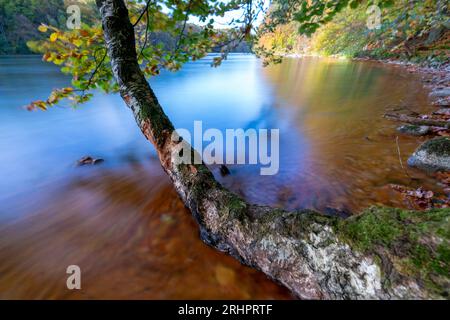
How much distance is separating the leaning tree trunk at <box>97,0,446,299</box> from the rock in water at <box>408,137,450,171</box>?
9.21 ft

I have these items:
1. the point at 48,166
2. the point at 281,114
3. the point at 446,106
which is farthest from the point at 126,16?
the point at 446,106

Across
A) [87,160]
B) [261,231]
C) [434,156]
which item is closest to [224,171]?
[261,231]

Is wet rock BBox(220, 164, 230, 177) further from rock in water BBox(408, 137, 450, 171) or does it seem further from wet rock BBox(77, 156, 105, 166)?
rock in water BBox(408, 137, 450, 171)

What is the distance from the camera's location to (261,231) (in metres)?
1.58

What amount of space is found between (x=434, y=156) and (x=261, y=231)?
126 inches

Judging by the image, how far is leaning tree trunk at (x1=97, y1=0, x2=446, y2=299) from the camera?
1.20m

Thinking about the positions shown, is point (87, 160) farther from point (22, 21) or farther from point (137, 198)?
point (22, 21)

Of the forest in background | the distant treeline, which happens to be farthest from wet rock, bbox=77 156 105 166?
the distant treeline

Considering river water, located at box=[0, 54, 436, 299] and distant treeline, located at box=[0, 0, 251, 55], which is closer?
river water, located at box=[0, 54, 436, 299]

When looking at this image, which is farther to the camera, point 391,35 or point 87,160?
point 87,160

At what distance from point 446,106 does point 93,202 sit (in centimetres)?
895

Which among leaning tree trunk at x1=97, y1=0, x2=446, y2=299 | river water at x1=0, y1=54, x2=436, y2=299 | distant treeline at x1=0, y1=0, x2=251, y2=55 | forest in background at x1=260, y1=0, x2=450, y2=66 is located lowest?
river water at x1=0, y1=54, x2=436, y2=299
